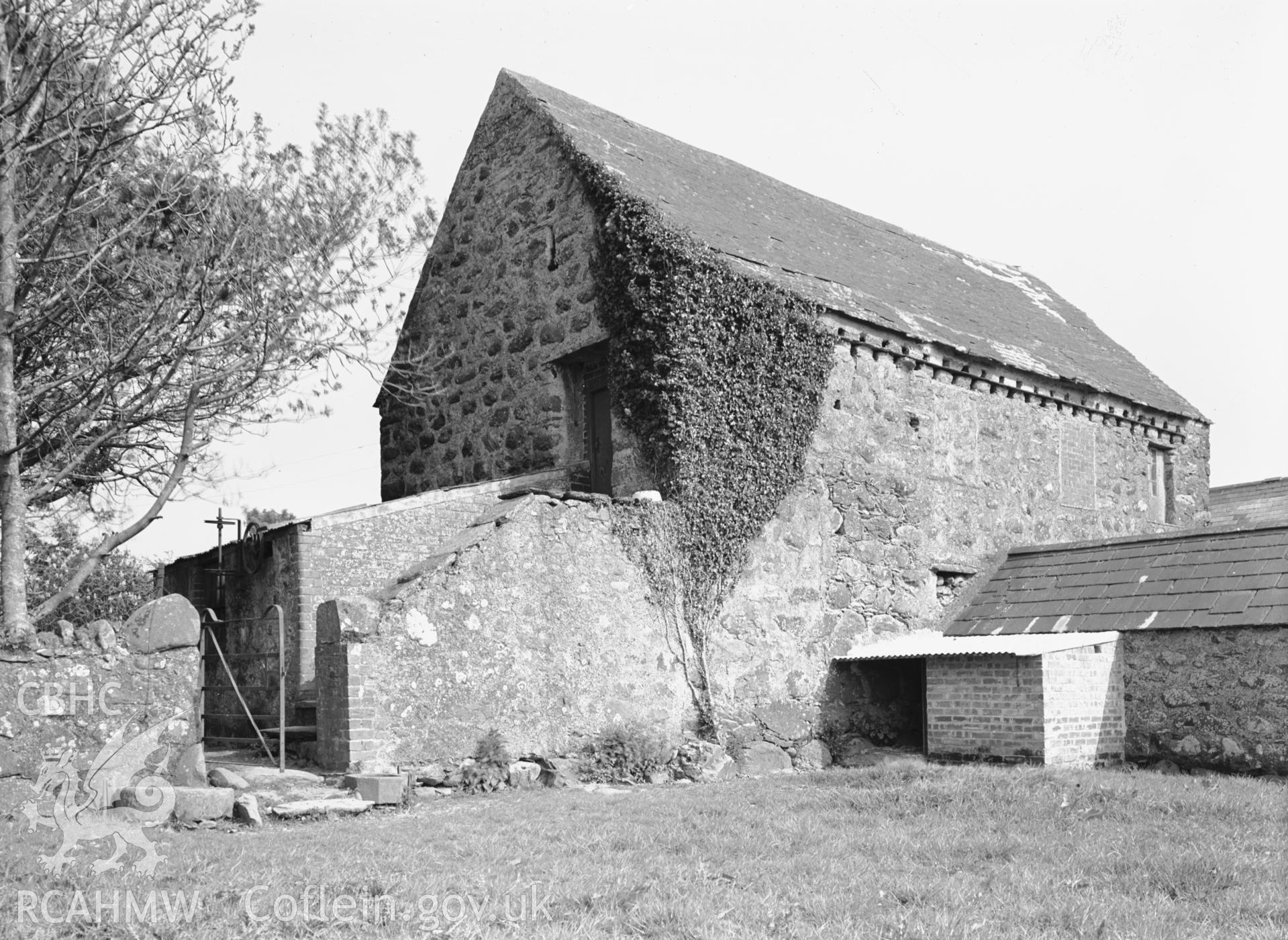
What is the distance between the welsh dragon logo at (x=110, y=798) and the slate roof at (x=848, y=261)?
8232mm

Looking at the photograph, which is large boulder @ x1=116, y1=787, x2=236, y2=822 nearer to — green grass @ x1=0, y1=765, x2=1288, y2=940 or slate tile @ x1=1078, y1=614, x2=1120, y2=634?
green grass @ x1=0, y1=765, x2=1288, y2=940

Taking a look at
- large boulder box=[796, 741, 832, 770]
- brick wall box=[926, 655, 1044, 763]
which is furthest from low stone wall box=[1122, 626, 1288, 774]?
large boulder box=[796, 741, 832, 770]

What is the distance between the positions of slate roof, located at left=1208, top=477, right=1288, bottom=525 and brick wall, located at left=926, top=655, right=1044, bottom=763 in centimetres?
1106

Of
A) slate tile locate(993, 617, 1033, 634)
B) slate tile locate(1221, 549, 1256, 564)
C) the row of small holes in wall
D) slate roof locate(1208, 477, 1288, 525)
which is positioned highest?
the row of small holes in wall

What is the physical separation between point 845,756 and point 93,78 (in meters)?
11.0

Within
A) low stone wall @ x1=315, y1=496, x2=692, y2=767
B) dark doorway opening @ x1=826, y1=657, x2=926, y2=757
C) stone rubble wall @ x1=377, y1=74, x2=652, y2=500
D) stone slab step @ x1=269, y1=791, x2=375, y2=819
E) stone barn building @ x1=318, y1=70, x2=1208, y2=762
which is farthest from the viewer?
stone rubble wall @ x1=377, y1=74, x2=652, y2=500

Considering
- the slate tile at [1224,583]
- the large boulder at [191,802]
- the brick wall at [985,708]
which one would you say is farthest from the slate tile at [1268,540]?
the large boulder at [191,802]

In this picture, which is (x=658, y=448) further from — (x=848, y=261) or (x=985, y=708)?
(x=848, y=261)

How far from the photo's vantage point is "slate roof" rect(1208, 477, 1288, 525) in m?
22.1

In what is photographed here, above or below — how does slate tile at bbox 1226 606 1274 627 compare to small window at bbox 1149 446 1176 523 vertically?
below

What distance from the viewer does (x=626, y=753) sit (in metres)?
11.4

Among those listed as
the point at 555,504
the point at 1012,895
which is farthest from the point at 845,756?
the point at 1012,895

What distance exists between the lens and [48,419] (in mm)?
13453

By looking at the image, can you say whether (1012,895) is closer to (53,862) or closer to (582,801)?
(582,801)
